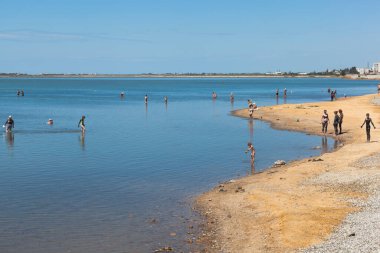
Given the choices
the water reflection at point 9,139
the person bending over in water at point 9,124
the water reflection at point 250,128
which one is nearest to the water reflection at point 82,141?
the water reflection at point 9,139

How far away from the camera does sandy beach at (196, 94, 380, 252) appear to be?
17.4m

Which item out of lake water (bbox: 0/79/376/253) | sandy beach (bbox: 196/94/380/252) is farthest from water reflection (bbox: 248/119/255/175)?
sandy beach (bbox: 196/94/380/252)

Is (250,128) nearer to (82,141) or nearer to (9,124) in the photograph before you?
(82,141)

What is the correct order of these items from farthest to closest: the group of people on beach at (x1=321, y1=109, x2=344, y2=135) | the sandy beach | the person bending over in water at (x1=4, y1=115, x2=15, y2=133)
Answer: the person bending over in water at (x1=4, y1=115, x2=15, y2=133) < the group of people on beach at (x1=321, y1=109, x2=344, y2=135) < the sandy beach

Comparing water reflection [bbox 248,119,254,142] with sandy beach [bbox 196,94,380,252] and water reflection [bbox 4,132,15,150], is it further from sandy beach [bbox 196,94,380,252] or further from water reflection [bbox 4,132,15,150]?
water reflection [bbox 4,132,15,150]

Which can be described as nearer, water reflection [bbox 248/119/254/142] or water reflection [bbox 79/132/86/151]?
water reflection [bbox 79/132/86/151]

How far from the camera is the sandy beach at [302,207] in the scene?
686 inches

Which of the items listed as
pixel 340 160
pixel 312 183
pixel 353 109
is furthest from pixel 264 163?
pixel 353 109

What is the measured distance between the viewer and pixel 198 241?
1920 cm

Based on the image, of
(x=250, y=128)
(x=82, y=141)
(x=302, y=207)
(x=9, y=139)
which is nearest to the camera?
(x=302, y=207)

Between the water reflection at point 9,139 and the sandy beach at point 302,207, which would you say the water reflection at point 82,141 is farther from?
the sandy beach at point 302,207

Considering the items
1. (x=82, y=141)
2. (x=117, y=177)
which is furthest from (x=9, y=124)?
(x=117, y=177)

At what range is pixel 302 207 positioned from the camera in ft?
69.6

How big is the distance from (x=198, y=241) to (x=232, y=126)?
128 feet
